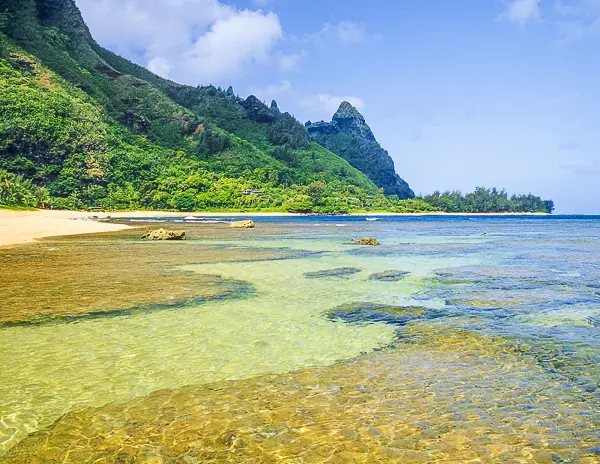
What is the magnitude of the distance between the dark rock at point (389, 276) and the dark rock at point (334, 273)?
1398 mm

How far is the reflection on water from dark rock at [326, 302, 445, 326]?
0.07 meters

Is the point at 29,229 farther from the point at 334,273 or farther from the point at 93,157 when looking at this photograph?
the point at 93,157

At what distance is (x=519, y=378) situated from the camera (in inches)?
336

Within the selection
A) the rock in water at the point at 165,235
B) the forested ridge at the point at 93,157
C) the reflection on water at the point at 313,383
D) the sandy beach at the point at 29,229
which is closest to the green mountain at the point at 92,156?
the forested ridge at the point at 93,157

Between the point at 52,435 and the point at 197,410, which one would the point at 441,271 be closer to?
the point at 197,410

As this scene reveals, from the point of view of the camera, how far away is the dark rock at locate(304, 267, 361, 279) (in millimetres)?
21672

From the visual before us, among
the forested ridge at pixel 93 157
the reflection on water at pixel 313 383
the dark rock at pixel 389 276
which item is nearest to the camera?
the reflection on water at pixel 313 383

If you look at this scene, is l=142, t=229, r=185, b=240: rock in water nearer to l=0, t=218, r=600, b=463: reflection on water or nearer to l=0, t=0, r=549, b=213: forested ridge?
l=0, t=218, r=600, b=463: reflection on water

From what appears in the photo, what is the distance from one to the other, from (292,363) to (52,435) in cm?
476

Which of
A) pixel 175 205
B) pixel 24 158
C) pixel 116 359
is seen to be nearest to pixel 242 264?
pixel 116 359

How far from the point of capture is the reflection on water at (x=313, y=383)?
6.04 metres

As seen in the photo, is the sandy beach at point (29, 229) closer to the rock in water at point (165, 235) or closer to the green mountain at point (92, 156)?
the rock in water at point (165, 235)

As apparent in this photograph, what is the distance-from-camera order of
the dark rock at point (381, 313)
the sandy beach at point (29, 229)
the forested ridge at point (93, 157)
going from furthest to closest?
the forested ridge at point (93, 157) → the sandy beach at point (29, 229) → the dark rock at point (381, 313)

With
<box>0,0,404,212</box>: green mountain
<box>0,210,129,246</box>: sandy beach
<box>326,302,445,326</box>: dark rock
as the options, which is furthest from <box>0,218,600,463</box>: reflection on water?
<box>0,0,404,212</box>: green mountain
